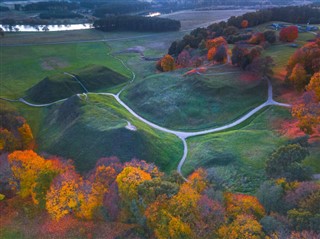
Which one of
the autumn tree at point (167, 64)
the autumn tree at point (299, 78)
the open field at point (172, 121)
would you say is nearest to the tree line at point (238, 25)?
the autumn tree at point (167, 64)

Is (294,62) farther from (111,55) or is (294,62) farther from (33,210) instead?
(111,55)

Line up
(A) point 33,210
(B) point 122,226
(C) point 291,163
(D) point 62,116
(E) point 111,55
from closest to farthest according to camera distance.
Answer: (B) point 122,226 < (C) point 291,163 < (A) point 33,210 < (D) point 62,116 < (E) point 111,55

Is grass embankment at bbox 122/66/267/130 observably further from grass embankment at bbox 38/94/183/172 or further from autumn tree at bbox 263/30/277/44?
autumn tree at bbox 263/30/277/44

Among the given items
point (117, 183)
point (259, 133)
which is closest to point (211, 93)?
point (259, 133)

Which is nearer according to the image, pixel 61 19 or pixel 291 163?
pixel 291 163

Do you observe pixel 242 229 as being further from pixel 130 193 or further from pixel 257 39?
pixel 257 39

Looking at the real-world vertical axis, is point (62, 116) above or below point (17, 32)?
below
